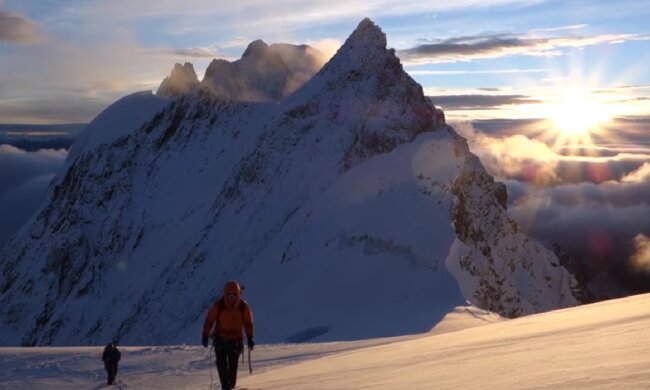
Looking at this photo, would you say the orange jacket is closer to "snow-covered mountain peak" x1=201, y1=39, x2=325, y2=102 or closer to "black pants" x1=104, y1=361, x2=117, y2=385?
"black pants" x1=104, y1=361, x2=117, y2=385

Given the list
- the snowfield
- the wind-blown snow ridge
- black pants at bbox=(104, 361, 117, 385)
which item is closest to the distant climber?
black pants at bbox=(104, 361, 117, 385)

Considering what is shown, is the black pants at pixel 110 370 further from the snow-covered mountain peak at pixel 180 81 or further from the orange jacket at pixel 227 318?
the snow-covered mountain peak at pixel 180 81

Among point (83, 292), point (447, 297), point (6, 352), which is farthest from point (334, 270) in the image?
point (83, 292)

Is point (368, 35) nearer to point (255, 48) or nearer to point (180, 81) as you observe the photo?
point (255, 48)

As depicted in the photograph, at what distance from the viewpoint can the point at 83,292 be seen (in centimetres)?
9862

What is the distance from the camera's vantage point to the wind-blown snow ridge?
41.5 m

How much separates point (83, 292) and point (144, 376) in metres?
86.2

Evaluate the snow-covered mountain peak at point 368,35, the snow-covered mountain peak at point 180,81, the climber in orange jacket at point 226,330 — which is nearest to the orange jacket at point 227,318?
the climber in orange jacket at point 226,330

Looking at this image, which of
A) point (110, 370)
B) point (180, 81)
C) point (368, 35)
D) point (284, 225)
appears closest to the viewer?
point (110, 370)

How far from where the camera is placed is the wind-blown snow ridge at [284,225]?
41531 millimetres

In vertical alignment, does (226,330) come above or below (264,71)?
below

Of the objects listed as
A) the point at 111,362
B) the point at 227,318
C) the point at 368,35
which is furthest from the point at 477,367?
the point at 368,35

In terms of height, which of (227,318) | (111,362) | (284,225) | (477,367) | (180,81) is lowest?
(284,225)

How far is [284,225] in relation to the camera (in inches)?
2292
